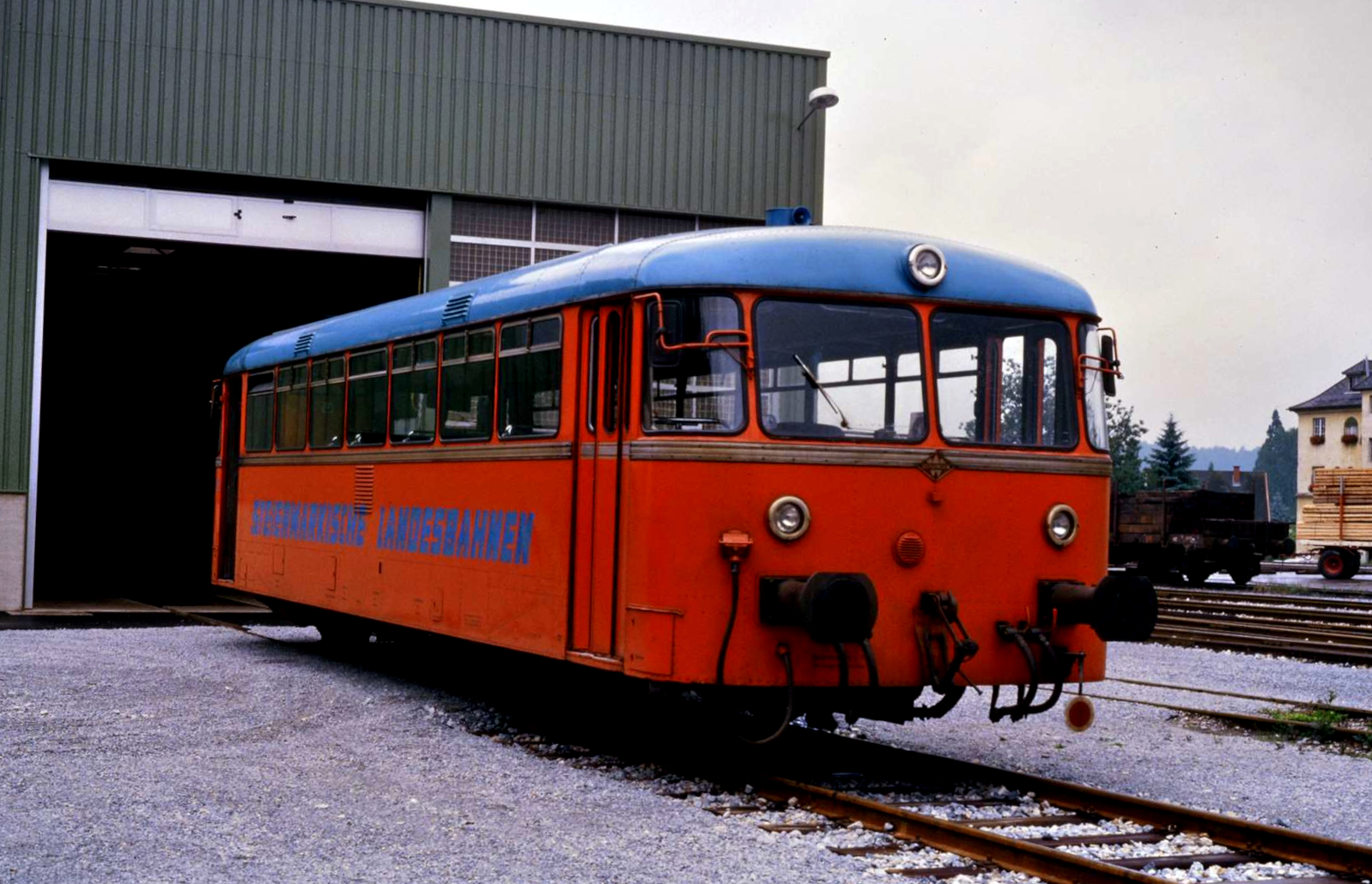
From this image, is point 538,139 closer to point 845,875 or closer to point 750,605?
point 750,605

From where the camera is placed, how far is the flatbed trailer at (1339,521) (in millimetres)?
37781

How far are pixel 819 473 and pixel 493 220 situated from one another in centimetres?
1499

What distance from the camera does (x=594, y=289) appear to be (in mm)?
9031

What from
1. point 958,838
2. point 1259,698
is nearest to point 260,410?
point 1259,698

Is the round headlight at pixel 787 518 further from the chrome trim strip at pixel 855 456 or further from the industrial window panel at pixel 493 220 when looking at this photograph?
the industrial window panel at pixel 493 220

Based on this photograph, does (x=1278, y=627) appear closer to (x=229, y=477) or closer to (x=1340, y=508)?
(x=229, y=477)

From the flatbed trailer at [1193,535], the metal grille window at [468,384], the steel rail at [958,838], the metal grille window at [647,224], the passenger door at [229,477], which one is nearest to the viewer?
the steel rail at [958,838]

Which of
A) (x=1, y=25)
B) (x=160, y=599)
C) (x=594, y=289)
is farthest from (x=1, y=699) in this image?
(x=160, y=599)

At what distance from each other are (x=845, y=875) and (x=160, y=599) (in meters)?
20.4

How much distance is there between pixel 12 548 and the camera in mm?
20719

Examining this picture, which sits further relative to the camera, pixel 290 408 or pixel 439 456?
pixel 290 408

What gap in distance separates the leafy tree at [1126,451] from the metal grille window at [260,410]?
2586 inches

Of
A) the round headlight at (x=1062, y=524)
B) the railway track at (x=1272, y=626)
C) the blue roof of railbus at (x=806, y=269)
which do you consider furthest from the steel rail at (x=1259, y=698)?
the blue roof of railbus at (x=806, y=269)

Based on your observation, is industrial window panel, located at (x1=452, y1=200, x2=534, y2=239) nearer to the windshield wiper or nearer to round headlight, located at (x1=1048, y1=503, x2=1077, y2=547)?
the windshield wiper
